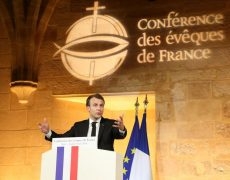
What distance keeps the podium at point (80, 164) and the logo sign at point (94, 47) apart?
3129 millimetres

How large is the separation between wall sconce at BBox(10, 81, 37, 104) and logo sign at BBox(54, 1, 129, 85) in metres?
0.52

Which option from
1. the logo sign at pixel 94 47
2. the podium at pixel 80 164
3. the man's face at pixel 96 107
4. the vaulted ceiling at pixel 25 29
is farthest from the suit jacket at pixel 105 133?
the vaulted ceiling at pixel 25 29

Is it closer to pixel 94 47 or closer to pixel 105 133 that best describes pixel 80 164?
pixel 105 133

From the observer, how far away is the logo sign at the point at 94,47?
5.76 meters

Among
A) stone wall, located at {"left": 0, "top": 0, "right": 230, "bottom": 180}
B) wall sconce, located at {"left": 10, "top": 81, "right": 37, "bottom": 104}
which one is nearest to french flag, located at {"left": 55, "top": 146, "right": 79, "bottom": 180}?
stone wall, located at {"left": 0, "top": 0, "right": 230, "bottom": 180}

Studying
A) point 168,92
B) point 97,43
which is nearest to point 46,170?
point 168,92

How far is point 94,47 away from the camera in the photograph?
19.3ft

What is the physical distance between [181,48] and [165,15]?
49cm

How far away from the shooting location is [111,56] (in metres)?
5.77

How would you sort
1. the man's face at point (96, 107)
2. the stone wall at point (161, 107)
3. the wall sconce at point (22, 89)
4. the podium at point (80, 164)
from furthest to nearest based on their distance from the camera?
the wall sconce at point (22, 89), the stone wall at point (161, 107), the man's face at point (96, 107), the podium at point (80, 164)

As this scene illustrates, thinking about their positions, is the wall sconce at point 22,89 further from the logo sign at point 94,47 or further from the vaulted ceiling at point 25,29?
the logo sign at point 94,47

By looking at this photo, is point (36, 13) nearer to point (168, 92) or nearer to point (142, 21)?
point (142, 21)

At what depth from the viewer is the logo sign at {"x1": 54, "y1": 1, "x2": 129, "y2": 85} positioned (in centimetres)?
576

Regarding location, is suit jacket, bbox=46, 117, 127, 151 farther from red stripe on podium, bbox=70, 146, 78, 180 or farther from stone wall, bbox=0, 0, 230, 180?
stone wall, bbox=0, 0, 230, 180
